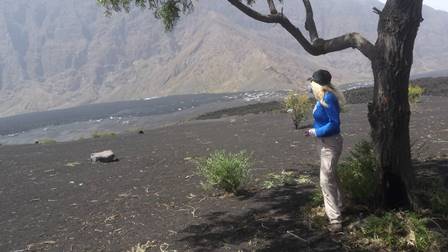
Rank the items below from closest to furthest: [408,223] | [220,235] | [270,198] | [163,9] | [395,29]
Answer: [408,223] < [395,29] < [220,235] < [270,198] < [163,9]

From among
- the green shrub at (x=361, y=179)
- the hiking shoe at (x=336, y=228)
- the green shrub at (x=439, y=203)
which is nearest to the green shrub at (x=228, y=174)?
the green shrub at (x=361, y=179)

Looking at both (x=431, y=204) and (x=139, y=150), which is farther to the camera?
(x=139, y=150)

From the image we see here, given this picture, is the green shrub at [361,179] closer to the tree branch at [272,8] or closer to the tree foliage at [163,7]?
the tree branch at [272,8]

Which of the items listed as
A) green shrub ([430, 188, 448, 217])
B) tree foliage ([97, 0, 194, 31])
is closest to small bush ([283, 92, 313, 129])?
tree foliage ([97, 0, 194, 31])

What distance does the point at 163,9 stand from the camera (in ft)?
30.9

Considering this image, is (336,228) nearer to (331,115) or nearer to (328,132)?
(328,132)

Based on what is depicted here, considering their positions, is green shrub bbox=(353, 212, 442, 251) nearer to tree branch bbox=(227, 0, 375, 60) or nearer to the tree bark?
the tree bark

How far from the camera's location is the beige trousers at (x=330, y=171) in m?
6.36

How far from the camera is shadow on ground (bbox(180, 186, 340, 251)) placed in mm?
6402

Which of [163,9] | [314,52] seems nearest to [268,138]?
[163,9]

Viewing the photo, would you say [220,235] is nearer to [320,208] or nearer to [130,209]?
[320,208]

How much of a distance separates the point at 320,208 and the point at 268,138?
10.3m

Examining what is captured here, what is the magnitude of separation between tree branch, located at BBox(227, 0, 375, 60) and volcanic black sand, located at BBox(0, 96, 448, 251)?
2.24 metres

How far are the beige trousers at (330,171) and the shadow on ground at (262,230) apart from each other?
303 millimetres
